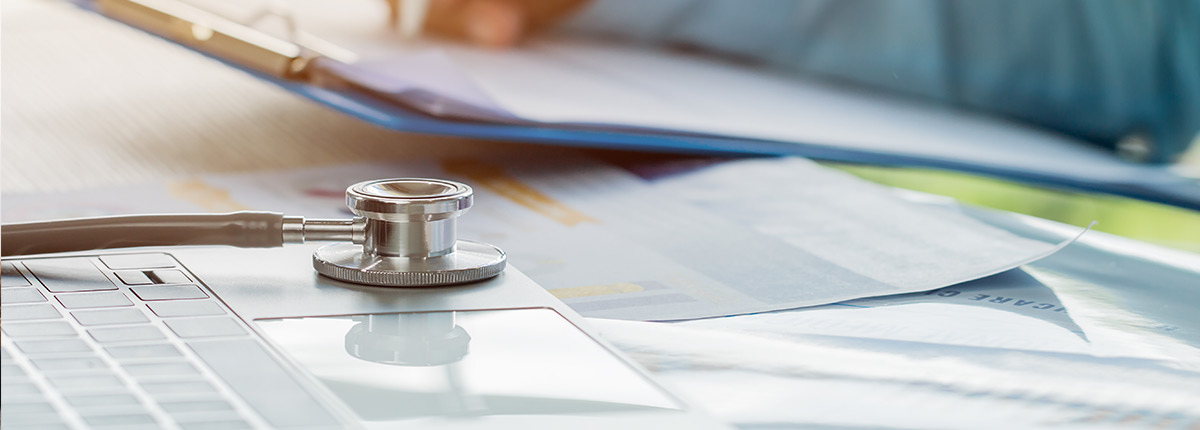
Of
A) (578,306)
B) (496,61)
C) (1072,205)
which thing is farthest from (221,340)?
(496,61)

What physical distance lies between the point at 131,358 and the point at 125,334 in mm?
31

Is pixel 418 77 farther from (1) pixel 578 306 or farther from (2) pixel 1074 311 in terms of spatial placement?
(2) pixel 1074 311

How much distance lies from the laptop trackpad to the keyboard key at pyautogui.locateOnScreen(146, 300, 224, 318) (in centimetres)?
3

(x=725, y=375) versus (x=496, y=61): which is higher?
(x=496, y=61)

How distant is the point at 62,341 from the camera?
17.1 inches

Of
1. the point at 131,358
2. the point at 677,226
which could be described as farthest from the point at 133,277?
the point at 677,226

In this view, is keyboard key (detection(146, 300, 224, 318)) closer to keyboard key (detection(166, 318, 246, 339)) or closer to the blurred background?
keyboard key (detection(166, 318, 246, 339))

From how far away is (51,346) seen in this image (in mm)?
429

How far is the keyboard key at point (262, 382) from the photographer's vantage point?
373 millimetres

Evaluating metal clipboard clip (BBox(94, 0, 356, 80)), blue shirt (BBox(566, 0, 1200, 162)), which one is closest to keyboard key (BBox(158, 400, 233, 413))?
metal clipboard clip (BBox(94, 0, 356, 80))

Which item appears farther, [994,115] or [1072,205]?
[994,115]

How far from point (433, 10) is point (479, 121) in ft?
2.33

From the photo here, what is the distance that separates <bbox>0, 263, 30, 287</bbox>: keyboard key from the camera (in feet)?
1.66

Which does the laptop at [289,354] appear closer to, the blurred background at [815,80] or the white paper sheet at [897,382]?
the white paper sheet at [897,382]
